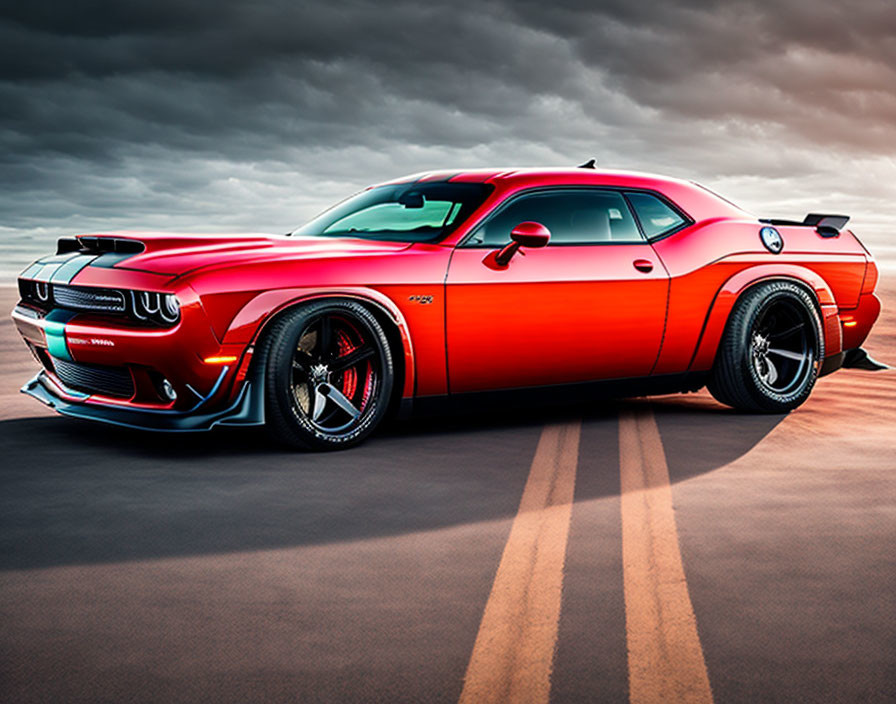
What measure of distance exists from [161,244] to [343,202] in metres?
1.94

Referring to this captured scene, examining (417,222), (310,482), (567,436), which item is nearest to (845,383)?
(567,436)

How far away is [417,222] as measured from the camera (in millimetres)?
6422

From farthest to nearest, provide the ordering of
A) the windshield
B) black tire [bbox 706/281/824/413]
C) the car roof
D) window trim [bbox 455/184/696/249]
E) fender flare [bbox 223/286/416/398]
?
black tire [bbox 706/281/824/413] < the car roof < the windshield < window trim [bbox 455/184/696/249] < fender flare [bbox 223/286/416/398]

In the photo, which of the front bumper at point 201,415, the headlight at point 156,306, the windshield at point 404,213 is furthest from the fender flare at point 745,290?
the headlight at point 156,306

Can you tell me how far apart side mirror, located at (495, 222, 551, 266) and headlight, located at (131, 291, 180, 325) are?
1.91m

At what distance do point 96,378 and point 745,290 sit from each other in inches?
169

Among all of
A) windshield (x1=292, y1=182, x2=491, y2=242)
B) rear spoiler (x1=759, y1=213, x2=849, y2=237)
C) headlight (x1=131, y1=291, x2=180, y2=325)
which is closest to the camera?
headlight (x1=131, y1=291, x2=180, y2=325)

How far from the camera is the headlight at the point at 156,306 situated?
5.23 metres

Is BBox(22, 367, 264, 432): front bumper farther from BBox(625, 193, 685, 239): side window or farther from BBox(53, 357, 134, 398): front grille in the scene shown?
BBox(625, 193, 685, 239): side window

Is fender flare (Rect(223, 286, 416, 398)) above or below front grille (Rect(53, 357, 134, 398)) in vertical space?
above

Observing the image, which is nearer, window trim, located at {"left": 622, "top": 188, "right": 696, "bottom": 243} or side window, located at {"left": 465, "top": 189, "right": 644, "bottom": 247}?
side window, located at {"left": 465, "top": 189, "right": 644, "bottom": 247}

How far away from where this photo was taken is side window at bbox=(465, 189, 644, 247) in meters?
6.23

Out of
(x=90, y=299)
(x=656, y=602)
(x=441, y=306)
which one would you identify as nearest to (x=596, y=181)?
(x=441, y=306)

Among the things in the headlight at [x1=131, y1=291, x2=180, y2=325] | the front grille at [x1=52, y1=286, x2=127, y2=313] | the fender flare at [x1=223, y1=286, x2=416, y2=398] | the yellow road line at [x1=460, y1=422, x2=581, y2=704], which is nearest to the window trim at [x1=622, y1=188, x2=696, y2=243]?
the fender flare at [x1=223, y1=286, x2=416, y2=398]
